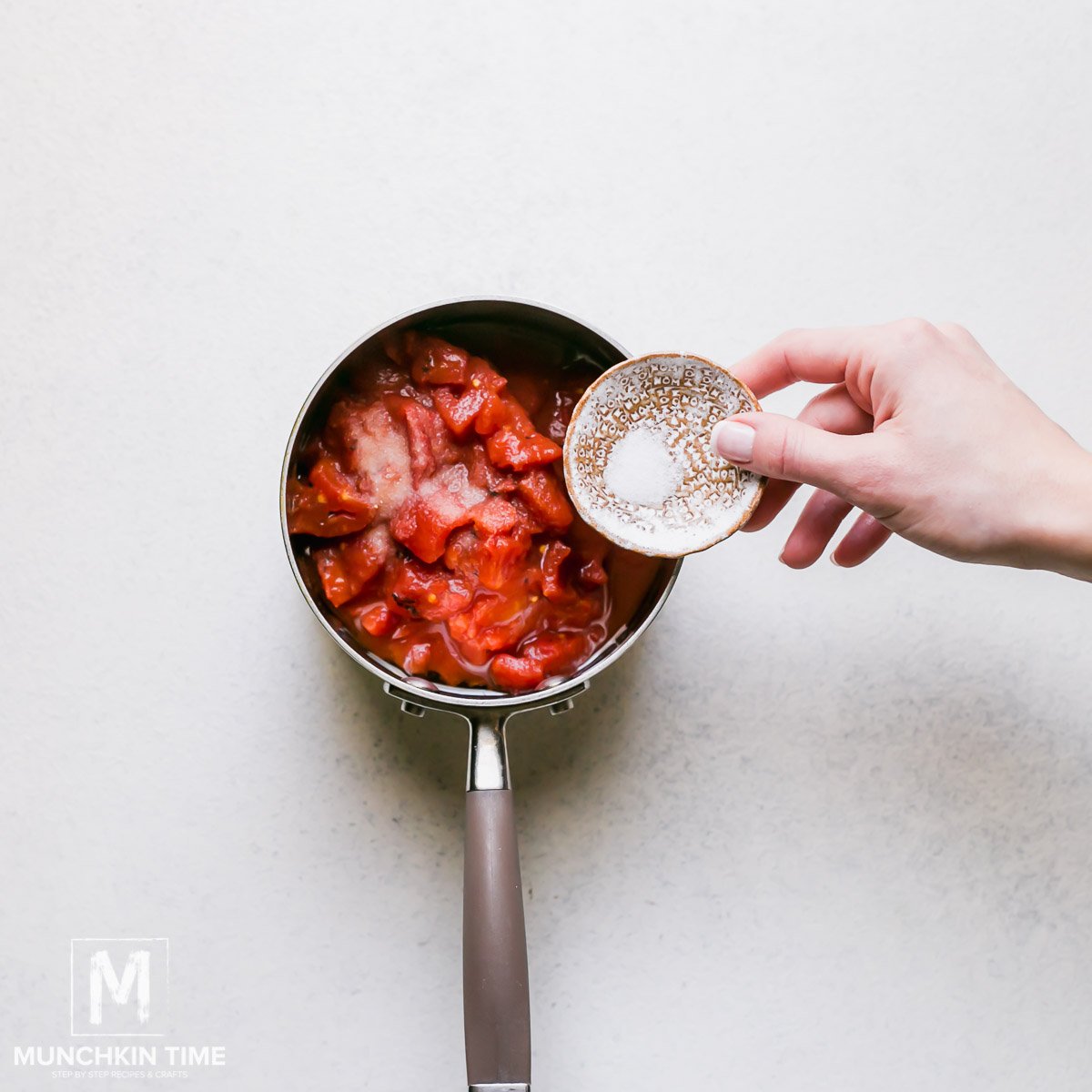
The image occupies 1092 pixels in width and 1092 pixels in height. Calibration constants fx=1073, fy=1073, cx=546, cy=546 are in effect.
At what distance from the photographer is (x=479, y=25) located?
1.50 meters

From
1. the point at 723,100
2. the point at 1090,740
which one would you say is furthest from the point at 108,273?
the point at 1090,740

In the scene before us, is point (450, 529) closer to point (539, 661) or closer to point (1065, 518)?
point (539, 661)

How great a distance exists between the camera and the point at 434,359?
4.28 ft

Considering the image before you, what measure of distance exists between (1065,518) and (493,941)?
0.80 m

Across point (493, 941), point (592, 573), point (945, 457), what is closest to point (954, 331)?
point (945, 457)

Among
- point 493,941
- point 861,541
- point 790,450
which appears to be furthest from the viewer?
point 861,541

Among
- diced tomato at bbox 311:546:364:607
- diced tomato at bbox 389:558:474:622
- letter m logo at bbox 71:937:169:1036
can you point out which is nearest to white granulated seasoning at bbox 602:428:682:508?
diced tomato at bbox 389:558:474:622

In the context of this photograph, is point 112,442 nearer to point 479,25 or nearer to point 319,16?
point 319,16

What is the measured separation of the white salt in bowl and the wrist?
31 cm

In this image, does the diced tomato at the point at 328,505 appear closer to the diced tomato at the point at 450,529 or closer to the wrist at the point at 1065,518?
the diced tomato at the point at 450,529

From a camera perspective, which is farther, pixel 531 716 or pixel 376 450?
pixel 531 716

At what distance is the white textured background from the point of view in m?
1.46

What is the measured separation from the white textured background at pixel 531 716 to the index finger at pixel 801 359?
110 millimetres

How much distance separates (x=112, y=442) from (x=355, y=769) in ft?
1.84
